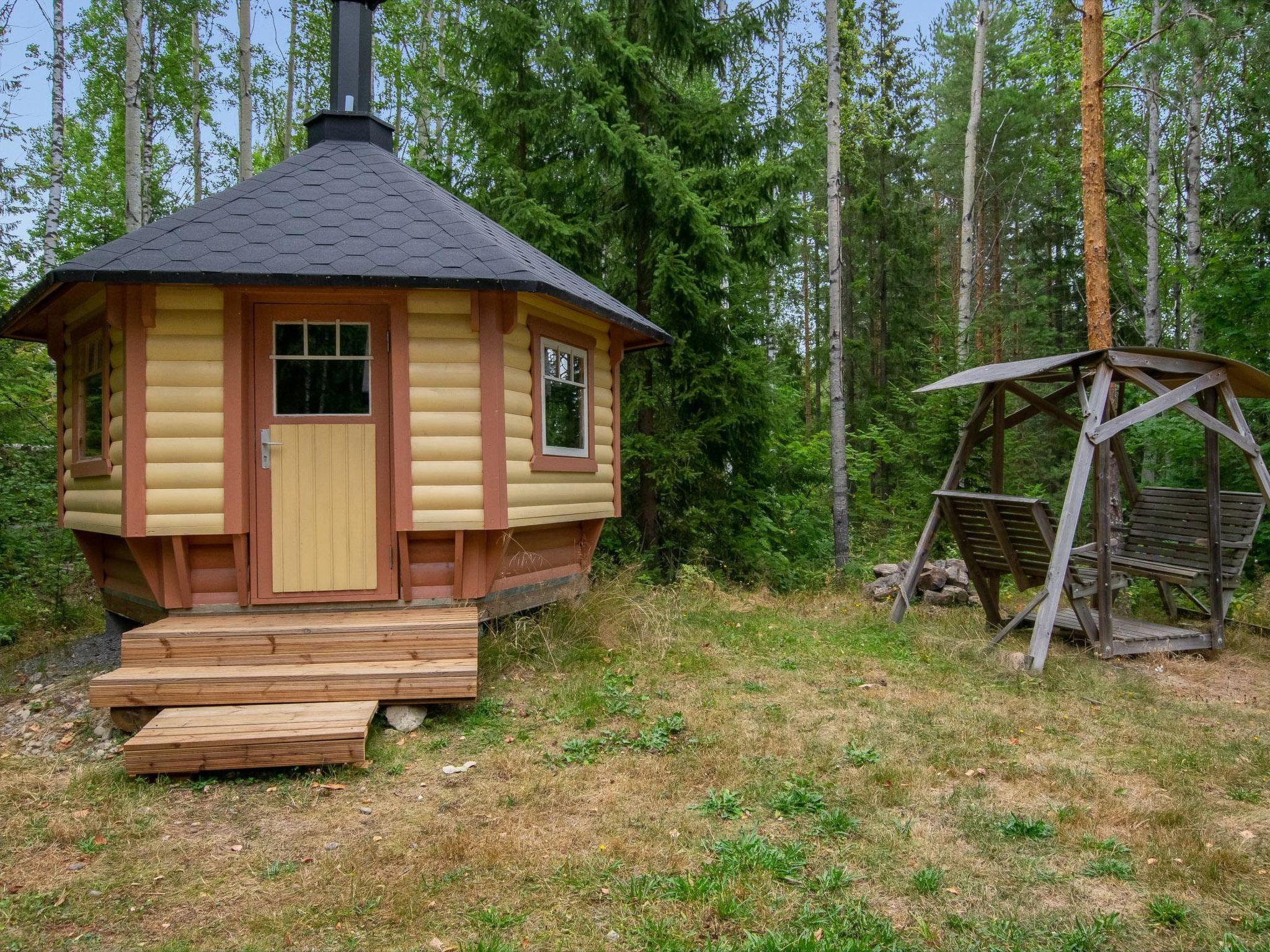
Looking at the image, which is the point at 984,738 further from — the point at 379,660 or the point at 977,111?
the point at 977,111

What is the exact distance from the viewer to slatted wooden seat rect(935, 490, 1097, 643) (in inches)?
249

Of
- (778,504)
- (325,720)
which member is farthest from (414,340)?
(778,504)

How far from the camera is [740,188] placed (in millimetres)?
9992

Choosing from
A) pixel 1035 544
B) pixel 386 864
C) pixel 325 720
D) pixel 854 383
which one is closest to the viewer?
pixel 386 864

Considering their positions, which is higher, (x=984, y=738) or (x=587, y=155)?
(x=587, y=155)

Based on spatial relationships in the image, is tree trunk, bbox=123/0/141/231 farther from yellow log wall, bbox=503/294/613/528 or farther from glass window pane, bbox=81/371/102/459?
yellow log wall, bbox=503/294/613/528

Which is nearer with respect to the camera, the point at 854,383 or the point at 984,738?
the point at 984,738

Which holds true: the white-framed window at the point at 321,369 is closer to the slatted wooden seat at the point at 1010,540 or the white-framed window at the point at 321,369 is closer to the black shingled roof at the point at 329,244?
the black shingled roof at the point at 329,244

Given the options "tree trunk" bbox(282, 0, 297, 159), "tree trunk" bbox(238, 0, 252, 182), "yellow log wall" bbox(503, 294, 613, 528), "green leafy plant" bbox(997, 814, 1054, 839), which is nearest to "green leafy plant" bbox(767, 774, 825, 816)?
"green leafy plant" bbox(997, 814, 1054, 839)

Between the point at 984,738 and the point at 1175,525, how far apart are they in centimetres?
414

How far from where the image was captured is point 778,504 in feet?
42.0

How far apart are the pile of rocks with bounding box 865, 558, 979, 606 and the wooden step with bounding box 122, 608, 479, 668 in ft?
18.0

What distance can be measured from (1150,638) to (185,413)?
24.8ft

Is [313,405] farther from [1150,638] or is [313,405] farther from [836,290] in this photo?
[836,290]
